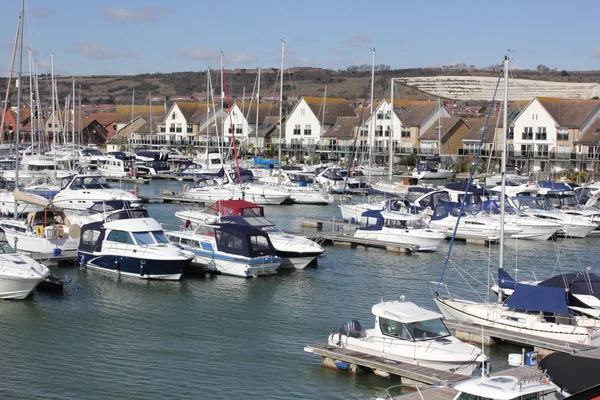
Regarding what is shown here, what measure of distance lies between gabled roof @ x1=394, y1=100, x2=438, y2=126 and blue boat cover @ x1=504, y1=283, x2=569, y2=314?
69.6 m

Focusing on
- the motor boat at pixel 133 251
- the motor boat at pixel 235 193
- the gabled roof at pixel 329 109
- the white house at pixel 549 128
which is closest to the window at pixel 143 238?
the motor boat at pixel 133 251

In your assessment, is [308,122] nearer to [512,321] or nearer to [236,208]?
[236,208]

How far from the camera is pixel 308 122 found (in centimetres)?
10106

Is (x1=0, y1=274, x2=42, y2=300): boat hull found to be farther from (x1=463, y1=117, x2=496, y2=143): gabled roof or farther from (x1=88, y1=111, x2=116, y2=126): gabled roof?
(x1=88, y1=111, x2=116, y2=126): gabled roof

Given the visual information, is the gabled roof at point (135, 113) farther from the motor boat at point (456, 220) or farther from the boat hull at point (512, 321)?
the boat hull at point (512, 321)

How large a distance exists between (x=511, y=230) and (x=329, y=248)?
9.77m

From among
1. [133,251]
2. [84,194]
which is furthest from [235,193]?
[133,251]

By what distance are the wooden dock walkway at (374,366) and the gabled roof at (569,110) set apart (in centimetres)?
6347

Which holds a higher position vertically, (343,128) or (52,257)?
(343,128)

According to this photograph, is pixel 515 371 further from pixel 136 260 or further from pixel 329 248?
pixel 329 248

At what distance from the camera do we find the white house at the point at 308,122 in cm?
10006

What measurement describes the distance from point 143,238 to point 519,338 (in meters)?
14.5

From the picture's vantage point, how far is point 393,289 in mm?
33469

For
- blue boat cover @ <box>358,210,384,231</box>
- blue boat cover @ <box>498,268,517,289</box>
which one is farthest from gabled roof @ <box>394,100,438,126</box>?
blue boat cover @ <box>498,268,517,289</box>
